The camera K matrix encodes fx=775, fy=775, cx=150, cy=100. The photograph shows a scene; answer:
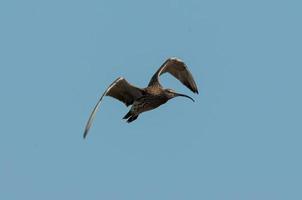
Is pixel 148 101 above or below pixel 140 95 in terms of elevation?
below

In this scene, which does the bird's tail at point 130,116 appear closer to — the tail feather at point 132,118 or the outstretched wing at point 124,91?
the tail feather at point 132,118

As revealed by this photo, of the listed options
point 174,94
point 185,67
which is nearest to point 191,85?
point 185,67

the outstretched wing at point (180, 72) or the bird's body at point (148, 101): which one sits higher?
the outstretched wing at point (180, 72)

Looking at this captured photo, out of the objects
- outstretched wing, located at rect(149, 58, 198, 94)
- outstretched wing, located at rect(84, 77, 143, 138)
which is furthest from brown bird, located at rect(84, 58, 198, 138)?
outstretched wing, located at rect(149, 58, 198, 94)

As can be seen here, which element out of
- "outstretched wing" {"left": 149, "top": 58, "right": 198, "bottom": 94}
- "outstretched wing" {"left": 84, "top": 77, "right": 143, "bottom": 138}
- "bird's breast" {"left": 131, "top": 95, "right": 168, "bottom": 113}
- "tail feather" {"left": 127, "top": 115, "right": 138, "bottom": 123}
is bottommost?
"tail feather" {"left": 127, "top": 115, "right": 138, "bottom": 123}

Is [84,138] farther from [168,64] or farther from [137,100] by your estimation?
[168,64]

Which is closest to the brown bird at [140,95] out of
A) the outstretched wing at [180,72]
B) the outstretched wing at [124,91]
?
the outstretched wing at [124,91]

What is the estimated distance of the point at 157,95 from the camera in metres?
26.6

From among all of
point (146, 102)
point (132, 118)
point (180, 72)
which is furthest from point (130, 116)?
point (180, 72)

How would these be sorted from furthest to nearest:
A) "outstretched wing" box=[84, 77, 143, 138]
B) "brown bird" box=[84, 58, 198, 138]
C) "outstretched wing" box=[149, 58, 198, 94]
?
1. "outstretched wing" box=[149, 58, 198, 94]
2. "brown bird" box=[84, 58, 198, 138]
3. "outstretched wing" box=[84, 77, 143, 138]

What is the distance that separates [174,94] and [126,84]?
2081 mm

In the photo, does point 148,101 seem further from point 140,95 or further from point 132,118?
point 132,118

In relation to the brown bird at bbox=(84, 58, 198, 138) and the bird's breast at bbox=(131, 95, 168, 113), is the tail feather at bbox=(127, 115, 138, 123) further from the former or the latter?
the bird's breast at bbox=(131, 95, 168, 113)

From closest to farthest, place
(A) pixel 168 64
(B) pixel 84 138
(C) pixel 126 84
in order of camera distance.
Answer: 1. (B) pixel 84 138
2. (C) pixel 126 84
3. (A) pixel 168 64
